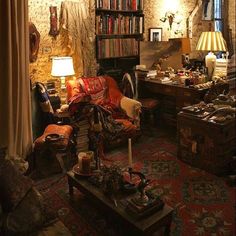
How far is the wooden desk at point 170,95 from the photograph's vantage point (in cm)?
381

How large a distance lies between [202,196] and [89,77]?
7.48 feet

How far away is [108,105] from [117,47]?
1.05 metres

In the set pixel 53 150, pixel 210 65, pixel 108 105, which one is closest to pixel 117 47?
pixel 108 105

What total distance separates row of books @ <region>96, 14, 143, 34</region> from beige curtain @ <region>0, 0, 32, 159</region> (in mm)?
1476

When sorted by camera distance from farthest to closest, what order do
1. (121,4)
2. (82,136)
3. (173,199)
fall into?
1. (121,4)
2. (82,136)
3. (173,199)

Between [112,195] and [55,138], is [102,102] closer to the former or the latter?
[55,138]

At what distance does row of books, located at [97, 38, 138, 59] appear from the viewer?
4.30 m

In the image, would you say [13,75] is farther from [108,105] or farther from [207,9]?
[207,9]

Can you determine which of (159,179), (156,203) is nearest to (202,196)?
(159,179)

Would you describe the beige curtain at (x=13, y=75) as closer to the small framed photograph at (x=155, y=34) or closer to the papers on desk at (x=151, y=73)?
the papers on desk at (x=151, y=73)

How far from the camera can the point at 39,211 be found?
5.97 ft

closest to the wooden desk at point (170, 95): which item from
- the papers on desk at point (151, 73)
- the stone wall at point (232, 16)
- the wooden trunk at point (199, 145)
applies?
the papers on desk at point (151, 73)

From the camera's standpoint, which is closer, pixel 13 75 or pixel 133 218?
pixel 133 218

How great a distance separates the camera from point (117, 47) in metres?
4.49
